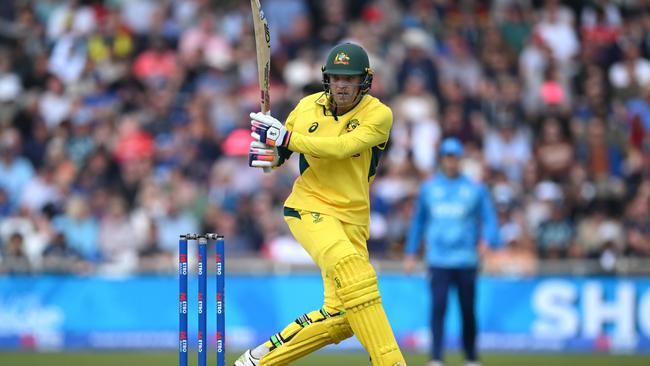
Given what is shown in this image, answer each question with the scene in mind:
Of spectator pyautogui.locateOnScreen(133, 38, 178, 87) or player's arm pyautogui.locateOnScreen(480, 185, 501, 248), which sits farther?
spectator pyautogui.locateOnScreen(133, 38, 178, 87)

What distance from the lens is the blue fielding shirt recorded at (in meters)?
12.8

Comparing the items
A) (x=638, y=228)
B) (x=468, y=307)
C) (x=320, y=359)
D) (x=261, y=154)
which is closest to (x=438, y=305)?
(x=468, y=307)

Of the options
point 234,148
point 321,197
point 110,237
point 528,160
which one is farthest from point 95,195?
point 321,197

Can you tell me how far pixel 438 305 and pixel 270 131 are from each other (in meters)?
4.45

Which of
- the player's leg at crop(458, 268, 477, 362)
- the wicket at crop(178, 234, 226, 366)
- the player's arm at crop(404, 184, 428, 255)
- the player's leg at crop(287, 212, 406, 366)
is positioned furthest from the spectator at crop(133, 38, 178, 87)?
the wicket at crop(178, 234, 226, 366)

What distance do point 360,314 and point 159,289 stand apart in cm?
783

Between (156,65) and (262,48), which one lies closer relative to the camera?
(262,48)

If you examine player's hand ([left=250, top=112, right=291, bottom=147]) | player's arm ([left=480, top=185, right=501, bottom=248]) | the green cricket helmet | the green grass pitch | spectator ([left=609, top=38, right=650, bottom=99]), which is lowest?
the green grass pitch

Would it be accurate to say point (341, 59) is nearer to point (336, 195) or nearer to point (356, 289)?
point (336, 195)

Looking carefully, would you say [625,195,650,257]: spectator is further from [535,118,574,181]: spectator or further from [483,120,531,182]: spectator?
[483,120,531,182]: spectator

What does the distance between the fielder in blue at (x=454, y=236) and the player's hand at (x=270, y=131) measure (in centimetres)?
428

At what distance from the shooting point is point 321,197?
9203 millimetres

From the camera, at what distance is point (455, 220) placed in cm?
1288

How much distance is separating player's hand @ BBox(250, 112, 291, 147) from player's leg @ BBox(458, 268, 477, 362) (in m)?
4.41
